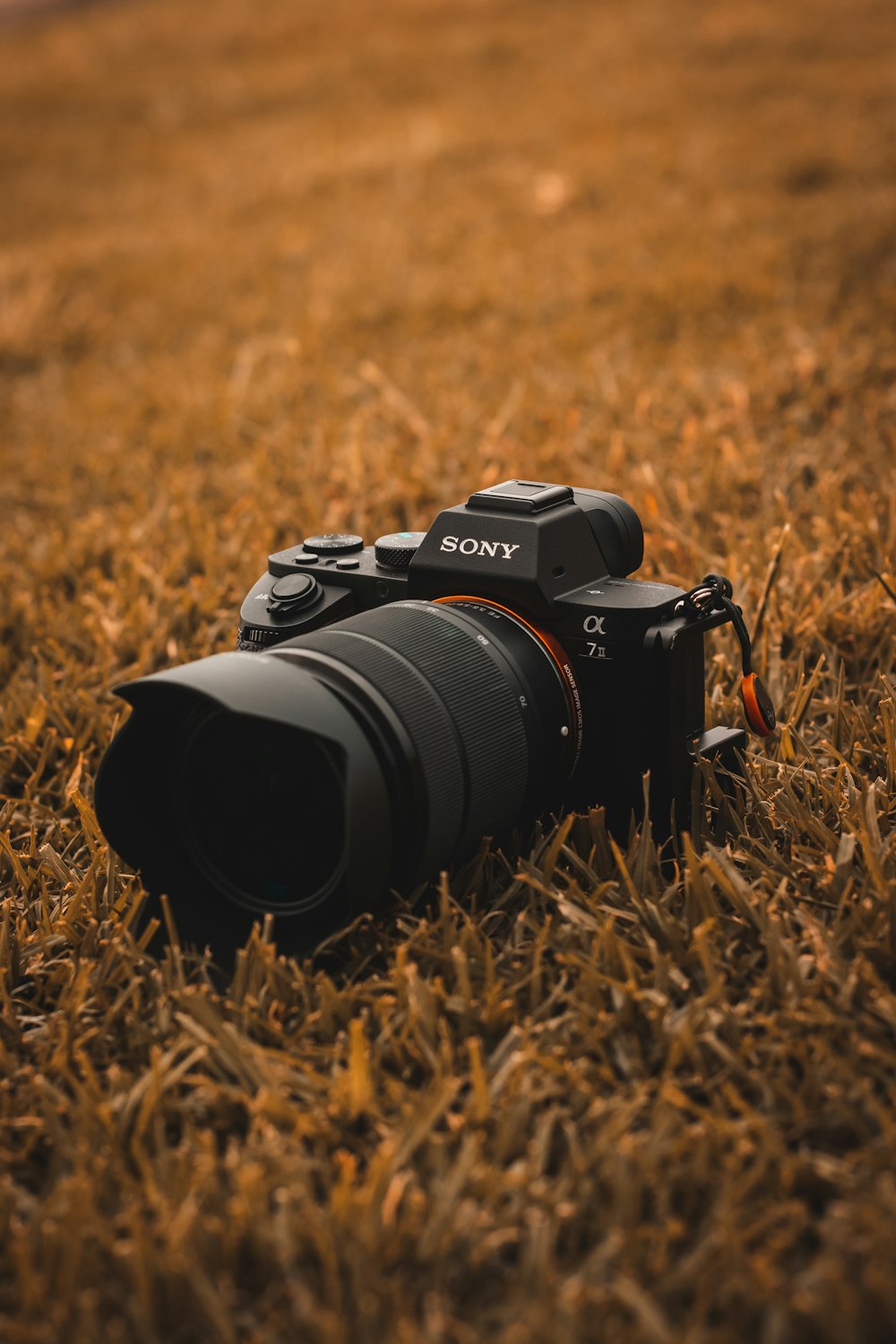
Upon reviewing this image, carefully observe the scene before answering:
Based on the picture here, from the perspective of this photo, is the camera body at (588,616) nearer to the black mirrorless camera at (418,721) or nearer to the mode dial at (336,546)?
the black mirrorless camera at (418,721)

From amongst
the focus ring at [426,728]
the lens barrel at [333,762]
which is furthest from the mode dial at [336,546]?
the focus ring at [426,728]

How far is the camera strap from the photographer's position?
1867 mm

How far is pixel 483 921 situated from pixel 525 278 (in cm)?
437

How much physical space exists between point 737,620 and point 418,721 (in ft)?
1.83

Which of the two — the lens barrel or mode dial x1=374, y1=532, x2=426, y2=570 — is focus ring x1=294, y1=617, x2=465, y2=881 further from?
mode dial x1=374, y1=532, x2=426, y2=570

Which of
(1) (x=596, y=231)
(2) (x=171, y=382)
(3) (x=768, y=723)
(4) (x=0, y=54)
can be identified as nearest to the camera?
(3) (x=768, y=723)

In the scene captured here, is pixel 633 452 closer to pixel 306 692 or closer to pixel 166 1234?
pixel 306 692

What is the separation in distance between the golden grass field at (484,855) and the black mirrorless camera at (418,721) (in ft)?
0.30

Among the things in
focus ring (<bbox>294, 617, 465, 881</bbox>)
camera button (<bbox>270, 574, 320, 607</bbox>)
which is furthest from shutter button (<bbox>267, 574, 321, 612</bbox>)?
focus ring (<bbox>294, 617, 465, 881</bbox>)

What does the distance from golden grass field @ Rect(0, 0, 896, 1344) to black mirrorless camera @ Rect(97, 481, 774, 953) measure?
0.30 ft

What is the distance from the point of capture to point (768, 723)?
76.7 inches

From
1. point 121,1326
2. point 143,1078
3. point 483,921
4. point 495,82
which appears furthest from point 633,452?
point 495,82

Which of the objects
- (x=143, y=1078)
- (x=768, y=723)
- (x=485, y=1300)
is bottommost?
(x=485, y=1300)

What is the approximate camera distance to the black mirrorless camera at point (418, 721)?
163cm
